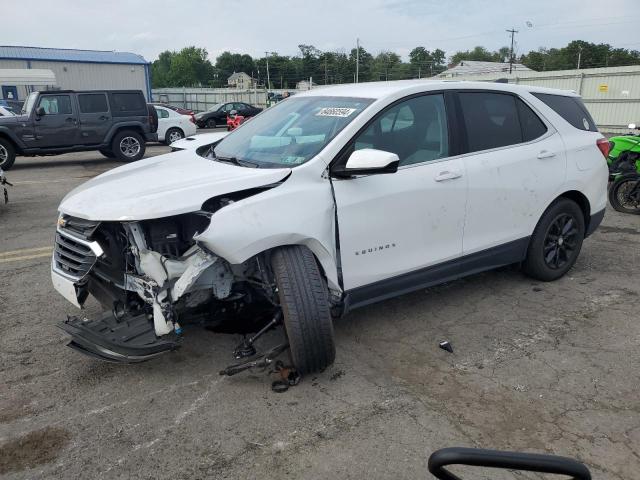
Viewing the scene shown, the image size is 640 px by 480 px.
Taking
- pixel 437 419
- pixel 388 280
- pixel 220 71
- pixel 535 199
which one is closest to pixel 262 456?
pixel 437 419

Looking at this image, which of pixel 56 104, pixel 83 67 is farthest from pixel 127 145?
pixel 83 67

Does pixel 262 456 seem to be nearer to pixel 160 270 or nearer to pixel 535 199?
pixel 160 270

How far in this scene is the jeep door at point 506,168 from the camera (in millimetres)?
4117

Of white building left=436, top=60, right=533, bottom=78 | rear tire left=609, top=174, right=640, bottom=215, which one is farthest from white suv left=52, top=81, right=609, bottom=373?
white building left=436, top=60, right=533, bottom=78

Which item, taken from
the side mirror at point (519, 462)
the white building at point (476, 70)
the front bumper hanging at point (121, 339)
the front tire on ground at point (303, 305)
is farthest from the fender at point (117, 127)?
the white building at point (476, 70)

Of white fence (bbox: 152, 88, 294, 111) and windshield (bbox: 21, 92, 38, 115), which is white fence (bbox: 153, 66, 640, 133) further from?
white fence (bbox: 152, 88, 294, 111)

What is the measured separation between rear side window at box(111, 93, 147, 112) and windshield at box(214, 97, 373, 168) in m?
10.9

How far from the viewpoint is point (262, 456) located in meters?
2.68

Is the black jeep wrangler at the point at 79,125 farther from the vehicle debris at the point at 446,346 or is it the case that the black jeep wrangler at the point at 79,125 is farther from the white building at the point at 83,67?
the white building at the point at 83,67

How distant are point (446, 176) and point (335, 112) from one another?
935mm

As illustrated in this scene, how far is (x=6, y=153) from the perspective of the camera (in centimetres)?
1298

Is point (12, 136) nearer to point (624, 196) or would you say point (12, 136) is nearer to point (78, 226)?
point (78, 226)

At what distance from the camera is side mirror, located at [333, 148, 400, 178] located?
325 cm

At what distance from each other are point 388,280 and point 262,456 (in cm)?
151
